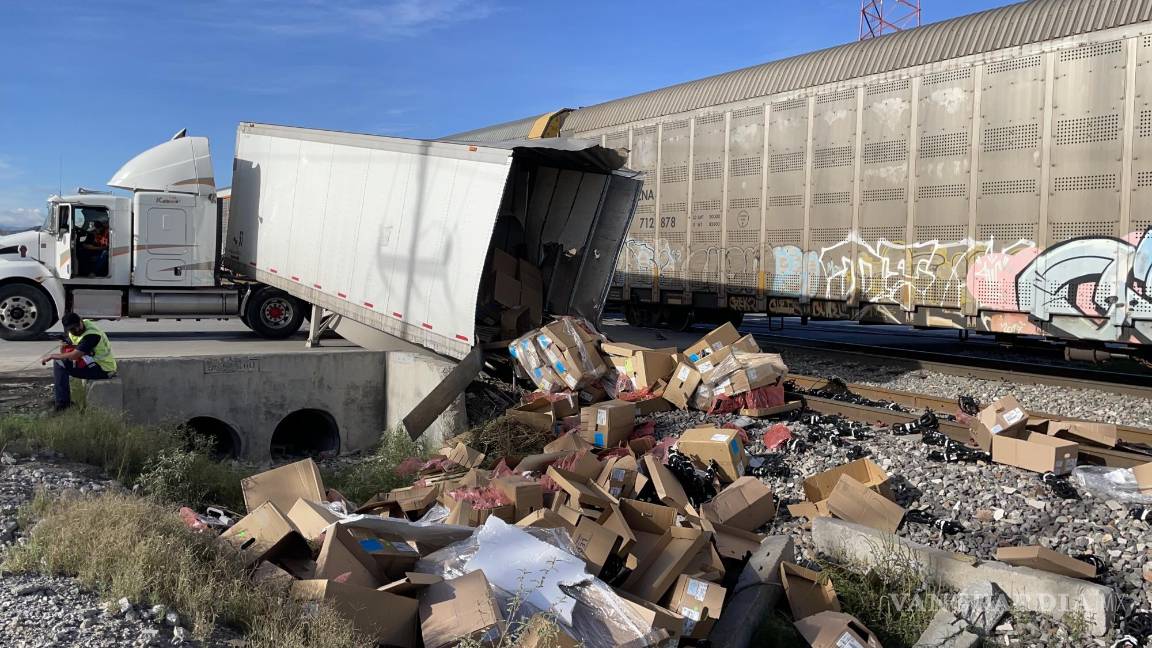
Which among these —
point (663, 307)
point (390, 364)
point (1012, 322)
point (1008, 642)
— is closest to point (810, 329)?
point (663, 307)

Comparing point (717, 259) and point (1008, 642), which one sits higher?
point (717, 259)

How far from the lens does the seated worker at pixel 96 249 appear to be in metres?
13.5

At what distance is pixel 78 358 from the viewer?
336 inches

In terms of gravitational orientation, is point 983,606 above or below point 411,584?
below

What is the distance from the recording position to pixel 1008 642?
430 centimetres

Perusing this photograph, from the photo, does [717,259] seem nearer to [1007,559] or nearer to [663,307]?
[663,307]

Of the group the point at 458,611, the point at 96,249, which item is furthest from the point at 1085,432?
the point at 96,249

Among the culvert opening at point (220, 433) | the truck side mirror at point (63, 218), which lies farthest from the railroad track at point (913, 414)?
the truck side mirror at point (63, 218)

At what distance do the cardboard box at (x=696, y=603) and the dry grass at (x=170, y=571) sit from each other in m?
1.77

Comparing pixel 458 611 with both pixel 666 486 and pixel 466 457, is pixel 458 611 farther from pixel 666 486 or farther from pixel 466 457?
pixel 466 457

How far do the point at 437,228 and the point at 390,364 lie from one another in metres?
2.36

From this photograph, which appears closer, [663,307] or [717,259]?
[717,259]

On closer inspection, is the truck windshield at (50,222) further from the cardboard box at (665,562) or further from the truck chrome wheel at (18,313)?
the cardboard box at (665,562)

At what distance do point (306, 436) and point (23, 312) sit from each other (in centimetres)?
534
